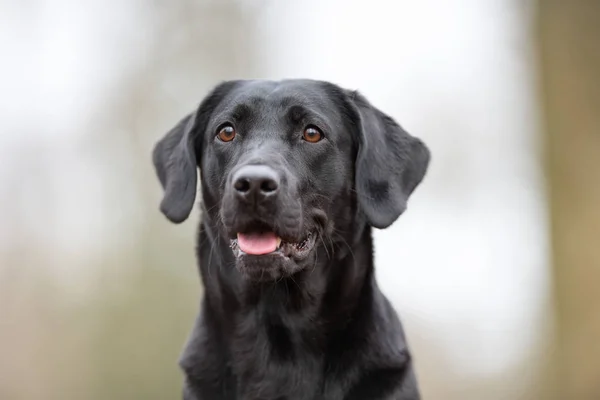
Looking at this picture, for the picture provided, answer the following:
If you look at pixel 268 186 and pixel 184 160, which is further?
pixel 184 160

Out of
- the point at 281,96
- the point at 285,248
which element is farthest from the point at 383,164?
the point at 285,248

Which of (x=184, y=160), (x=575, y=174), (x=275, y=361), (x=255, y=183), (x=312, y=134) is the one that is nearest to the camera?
(x=255, y=183)

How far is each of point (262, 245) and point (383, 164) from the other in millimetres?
815

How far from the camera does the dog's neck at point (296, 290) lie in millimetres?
3938

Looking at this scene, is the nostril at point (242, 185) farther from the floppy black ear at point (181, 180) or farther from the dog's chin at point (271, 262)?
the floppy black ear at point (181, 180)

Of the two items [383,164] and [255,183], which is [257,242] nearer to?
[255,183]

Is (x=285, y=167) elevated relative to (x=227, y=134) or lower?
lower

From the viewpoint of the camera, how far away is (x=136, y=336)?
1172 cm

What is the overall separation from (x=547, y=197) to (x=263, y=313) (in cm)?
425

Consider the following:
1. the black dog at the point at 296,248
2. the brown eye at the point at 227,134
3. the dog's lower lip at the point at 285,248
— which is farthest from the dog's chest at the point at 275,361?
the brown eye at the point at 227,134

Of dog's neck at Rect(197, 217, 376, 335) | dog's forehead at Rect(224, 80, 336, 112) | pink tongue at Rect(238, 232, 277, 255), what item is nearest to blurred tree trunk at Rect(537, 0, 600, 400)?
dog's forehead at Rect(224, 80, 336, 112)

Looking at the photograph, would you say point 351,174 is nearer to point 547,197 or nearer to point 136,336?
point 547,197

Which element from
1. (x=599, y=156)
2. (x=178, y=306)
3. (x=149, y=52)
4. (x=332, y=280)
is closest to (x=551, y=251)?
(x=599, y=156)

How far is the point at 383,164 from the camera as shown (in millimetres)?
4102
